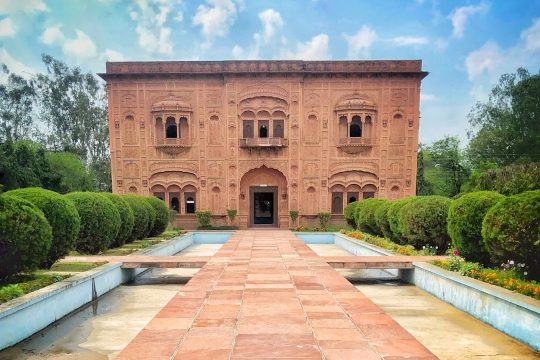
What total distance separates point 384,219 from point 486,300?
26.7ft

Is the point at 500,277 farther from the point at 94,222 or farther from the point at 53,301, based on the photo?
the point at 94,222

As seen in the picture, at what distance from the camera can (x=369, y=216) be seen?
1612 cm

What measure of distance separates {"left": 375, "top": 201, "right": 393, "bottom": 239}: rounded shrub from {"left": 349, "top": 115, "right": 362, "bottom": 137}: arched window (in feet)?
30.7

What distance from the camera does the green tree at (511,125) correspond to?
28844 mm

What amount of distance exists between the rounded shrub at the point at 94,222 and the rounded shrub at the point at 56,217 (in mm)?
2054

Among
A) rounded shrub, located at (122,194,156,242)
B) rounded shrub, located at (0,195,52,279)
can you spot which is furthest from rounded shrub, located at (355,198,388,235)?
rounded shrub, located at (0,195,52,279)

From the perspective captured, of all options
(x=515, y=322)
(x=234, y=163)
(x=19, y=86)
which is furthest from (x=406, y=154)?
(x=19, y=86)

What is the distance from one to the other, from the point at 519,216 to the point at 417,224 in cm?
462

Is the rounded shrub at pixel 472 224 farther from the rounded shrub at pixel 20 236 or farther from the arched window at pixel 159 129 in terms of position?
the arched window at pixel 159 129

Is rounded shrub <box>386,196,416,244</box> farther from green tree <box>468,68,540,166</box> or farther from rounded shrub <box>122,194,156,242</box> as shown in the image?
green tree <box>468,68,540,166</box>

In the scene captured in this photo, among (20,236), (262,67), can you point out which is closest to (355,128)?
(262,67)

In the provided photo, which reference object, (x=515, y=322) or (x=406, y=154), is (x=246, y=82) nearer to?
(x=406, y=154)

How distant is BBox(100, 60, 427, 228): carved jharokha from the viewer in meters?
22.6

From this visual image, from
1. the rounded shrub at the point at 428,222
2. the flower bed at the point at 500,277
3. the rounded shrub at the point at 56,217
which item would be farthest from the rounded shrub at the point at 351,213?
the rounded shrub at the point at 56,217
